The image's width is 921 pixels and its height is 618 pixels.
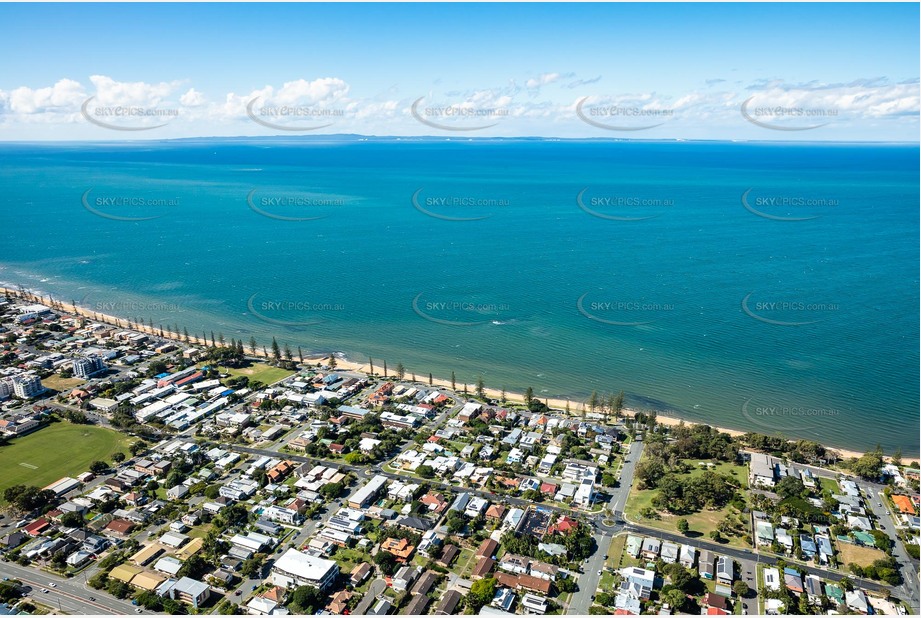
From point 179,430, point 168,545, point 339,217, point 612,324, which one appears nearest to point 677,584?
point 168,545

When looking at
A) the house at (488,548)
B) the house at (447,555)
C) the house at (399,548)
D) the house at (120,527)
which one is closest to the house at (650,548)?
the house at (488,548)

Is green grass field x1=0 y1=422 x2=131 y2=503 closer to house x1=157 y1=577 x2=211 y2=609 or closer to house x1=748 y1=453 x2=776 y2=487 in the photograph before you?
house x1=157 y1=577 x2=211 y2=609

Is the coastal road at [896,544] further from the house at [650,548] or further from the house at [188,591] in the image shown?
the house at [188,591]

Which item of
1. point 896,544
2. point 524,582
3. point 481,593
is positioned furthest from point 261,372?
point 896,544

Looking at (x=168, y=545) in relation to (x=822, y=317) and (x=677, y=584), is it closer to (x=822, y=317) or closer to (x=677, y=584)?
(x=677, y=584)

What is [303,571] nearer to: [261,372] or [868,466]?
[261,372]
